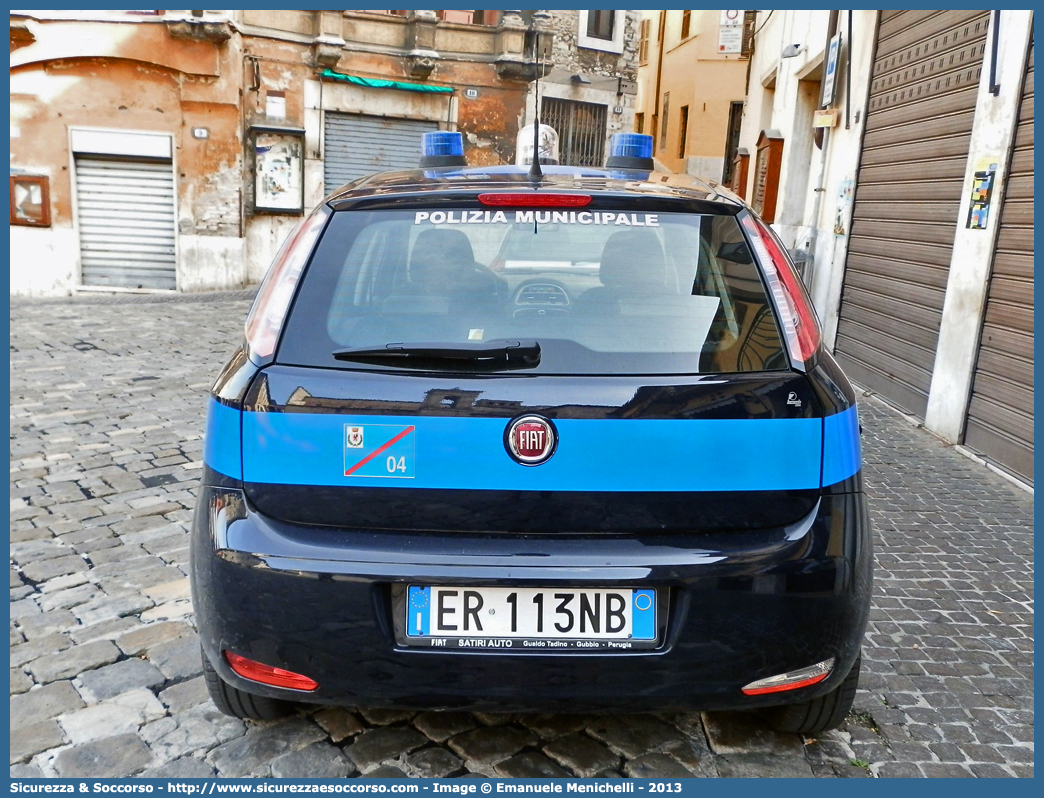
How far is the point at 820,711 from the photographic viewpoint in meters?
2.85

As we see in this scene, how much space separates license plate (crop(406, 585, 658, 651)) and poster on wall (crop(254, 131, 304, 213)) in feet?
55.9

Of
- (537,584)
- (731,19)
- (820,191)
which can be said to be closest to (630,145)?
(537,584)

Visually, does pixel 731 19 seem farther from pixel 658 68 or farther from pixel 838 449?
pixel 838 449

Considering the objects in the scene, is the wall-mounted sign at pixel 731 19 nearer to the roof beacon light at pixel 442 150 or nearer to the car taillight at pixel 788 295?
the roof beacon light at pixel 442 150

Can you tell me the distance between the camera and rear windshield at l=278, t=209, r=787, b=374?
8.05ft

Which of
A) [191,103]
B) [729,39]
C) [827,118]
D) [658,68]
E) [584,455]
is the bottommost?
[584,455]

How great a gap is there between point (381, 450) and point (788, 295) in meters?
1.15

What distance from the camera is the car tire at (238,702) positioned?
9.21 ft

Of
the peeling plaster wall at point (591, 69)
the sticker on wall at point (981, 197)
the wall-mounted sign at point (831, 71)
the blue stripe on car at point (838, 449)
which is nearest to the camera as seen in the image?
the blue stripe on car at point (838, 449)

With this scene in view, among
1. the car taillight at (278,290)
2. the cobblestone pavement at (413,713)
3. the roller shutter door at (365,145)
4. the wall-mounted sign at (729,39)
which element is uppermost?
the wall-mounted sign at (729,39)

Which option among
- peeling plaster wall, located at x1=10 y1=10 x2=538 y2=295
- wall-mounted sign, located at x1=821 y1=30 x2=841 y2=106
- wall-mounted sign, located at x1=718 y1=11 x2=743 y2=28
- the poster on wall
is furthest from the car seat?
wall-mounted sign, located at x1=718 y1=11 x2=743 y2=28

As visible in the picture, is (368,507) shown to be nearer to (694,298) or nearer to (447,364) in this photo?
(447,364)

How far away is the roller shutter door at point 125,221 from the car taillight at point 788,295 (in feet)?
52.5

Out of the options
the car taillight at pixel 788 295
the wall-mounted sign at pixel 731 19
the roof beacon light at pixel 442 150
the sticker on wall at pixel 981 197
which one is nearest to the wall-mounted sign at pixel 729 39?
the wall-mounted sign at pixel 731 19
